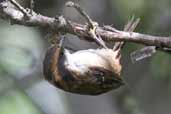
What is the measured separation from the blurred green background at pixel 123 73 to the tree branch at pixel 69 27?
1.12 meters

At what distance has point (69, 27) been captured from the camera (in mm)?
1247

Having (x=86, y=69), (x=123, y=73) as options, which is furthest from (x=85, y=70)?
(x=123, y=73)

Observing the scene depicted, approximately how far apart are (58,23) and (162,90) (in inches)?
58.2

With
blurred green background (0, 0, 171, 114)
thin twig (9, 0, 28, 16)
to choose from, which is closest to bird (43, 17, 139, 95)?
thin twig (9, 0, 28, 16)

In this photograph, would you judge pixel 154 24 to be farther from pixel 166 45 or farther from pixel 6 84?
pixel 166 45

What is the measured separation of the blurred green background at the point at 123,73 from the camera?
2.52 meters

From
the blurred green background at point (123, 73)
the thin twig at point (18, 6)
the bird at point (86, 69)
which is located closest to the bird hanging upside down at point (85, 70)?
the bird at point (86, 69)

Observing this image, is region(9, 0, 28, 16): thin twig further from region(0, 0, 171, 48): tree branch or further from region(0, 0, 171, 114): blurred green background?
region(0, 0, 171, 114): blurred green background

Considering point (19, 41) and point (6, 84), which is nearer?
point (6, 84)

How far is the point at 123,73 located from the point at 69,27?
1.36m

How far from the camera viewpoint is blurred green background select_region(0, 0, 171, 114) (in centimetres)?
252

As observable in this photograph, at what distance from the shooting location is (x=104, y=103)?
2533mm

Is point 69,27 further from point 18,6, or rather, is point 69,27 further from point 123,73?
point 123,73

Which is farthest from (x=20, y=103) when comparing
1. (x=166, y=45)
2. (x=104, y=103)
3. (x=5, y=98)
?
(x=166, y=45)
